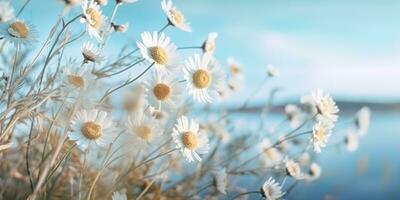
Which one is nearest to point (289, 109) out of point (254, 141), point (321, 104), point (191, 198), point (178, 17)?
point (254, 141)

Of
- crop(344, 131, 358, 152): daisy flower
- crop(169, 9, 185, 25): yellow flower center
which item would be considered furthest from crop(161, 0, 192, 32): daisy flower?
crop(344, 131, 358, 152): daisy flower

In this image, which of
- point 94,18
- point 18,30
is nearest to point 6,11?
point 18,30

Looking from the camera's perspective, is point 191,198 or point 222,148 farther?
point 222,148

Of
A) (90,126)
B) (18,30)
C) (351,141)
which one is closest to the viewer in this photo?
(90,126)

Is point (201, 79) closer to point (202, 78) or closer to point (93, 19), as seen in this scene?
→ point (202, 78)

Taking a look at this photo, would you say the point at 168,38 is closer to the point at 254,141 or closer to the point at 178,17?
the point at 178,17

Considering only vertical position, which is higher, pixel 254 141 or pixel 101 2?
pixel 254 141

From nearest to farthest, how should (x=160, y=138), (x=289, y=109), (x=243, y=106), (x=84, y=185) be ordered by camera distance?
1. (x=160, y=138)
2. (x=84, y=185)
3. (x=243, y=106)
4. (x=289, y=109)
